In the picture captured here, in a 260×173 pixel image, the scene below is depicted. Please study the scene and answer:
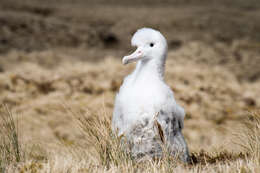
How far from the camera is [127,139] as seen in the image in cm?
255

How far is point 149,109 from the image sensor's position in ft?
8.07

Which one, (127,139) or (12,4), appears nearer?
(127,139)

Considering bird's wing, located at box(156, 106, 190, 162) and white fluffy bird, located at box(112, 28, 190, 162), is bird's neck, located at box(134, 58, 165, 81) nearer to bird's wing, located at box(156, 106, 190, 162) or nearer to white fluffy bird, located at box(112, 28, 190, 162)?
white fluffy bird, located at box(112, 28, 190, 162)

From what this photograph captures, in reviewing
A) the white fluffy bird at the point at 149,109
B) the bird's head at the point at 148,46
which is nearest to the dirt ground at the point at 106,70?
the white fluffy bird at the point at 149,109

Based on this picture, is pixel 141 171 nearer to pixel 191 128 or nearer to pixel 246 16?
pixel 191 128

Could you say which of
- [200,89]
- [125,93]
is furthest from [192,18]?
[125,93]

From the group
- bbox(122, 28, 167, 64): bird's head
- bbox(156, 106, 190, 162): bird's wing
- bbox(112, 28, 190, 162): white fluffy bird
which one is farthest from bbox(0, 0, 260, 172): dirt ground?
bbox(122, 28, 167, 64): bird's head

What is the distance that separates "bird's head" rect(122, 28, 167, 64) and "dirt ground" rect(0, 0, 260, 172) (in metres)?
0.46

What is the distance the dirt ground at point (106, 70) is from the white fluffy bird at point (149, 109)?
0.69ft

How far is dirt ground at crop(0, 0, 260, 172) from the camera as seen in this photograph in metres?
6.71

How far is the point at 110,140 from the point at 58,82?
6.42 m

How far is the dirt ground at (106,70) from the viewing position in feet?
22.0

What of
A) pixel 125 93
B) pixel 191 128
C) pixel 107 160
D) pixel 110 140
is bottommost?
pixel 191 128

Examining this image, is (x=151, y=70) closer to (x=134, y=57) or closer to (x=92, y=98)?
(x=134, y=57)
